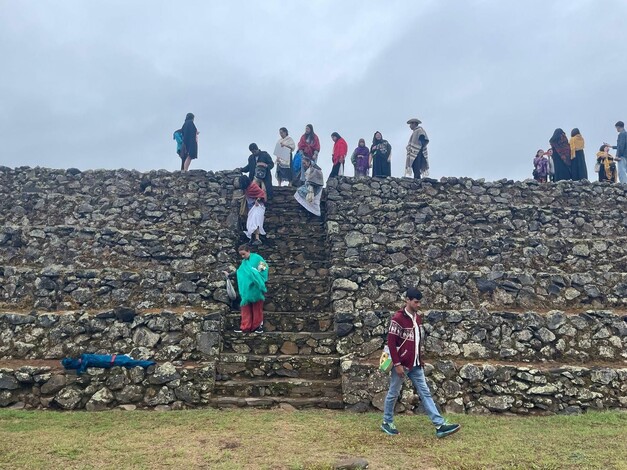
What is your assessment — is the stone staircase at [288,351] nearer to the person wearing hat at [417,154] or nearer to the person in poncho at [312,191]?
the person in poncho at [312,191]

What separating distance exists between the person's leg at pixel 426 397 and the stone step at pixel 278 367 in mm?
2165

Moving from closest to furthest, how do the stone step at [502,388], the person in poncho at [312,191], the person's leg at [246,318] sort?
the stone step at [502,388], the person's leg at [246,318], the person in poncho at [312,191]

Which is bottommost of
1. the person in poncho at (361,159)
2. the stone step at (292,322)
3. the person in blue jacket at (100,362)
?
the person in blue jacket at (100,362)

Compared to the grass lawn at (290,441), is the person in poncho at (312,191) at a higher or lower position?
higher

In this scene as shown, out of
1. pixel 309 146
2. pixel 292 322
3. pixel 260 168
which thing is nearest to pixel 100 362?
pixel 292 322

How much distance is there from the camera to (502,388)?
782 cm

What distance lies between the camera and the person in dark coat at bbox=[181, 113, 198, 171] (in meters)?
14.6

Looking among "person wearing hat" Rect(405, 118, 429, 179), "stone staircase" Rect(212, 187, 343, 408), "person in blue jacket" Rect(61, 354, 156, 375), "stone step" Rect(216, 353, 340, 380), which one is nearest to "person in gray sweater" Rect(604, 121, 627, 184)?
"person wearing hat" Rect(405, 118, 429, 179)

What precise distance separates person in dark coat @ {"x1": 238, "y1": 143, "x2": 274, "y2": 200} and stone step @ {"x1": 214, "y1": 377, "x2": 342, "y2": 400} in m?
5.99

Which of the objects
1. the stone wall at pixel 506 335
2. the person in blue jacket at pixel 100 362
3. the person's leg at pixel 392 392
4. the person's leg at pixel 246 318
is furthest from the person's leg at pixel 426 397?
the person in blue jacket at pixel 100 362

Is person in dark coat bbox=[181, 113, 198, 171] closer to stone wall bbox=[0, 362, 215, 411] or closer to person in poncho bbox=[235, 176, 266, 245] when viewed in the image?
person in poncho bbox=[235, 176, 266, 245]

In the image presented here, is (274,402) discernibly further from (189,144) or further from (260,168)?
(189,144)

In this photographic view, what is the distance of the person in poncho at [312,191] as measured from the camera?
42.4 ft

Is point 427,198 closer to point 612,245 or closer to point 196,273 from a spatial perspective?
point 612,245
